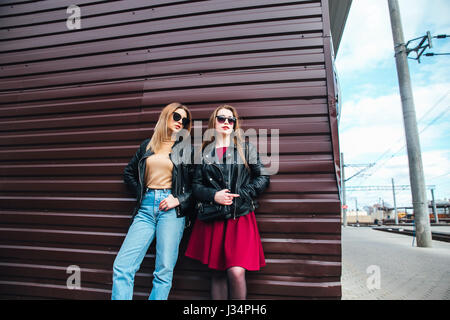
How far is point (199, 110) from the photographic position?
2.74 metres

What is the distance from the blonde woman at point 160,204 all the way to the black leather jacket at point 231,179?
0.18 m

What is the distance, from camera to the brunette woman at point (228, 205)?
1.89 metres

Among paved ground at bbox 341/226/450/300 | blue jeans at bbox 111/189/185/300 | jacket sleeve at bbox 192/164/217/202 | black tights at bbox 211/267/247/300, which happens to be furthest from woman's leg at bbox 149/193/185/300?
paved ground at bbox 341/226/450/300

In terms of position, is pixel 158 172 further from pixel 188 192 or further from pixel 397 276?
pixel 397 276

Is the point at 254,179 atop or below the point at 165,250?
atop

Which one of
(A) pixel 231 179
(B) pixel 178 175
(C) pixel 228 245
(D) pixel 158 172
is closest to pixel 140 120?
(D) pixel 158 172

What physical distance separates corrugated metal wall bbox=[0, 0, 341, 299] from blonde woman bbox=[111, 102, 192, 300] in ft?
1.43

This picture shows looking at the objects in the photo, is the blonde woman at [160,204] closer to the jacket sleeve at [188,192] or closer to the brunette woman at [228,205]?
the jacket sleeve at [188,192]

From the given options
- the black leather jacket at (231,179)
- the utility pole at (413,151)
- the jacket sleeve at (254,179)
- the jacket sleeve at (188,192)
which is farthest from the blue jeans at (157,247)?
the utility pole at (413,151)

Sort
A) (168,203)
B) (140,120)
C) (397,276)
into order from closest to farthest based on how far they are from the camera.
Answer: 1. (168,203)
2. (140,120)
3. (397,276)

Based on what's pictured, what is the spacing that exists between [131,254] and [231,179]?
3.42ft

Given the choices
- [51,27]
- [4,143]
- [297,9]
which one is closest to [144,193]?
[4,143]

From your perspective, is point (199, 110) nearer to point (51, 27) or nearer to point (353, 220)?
point (51, 27)

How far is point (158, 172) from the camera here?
7.14 feet
